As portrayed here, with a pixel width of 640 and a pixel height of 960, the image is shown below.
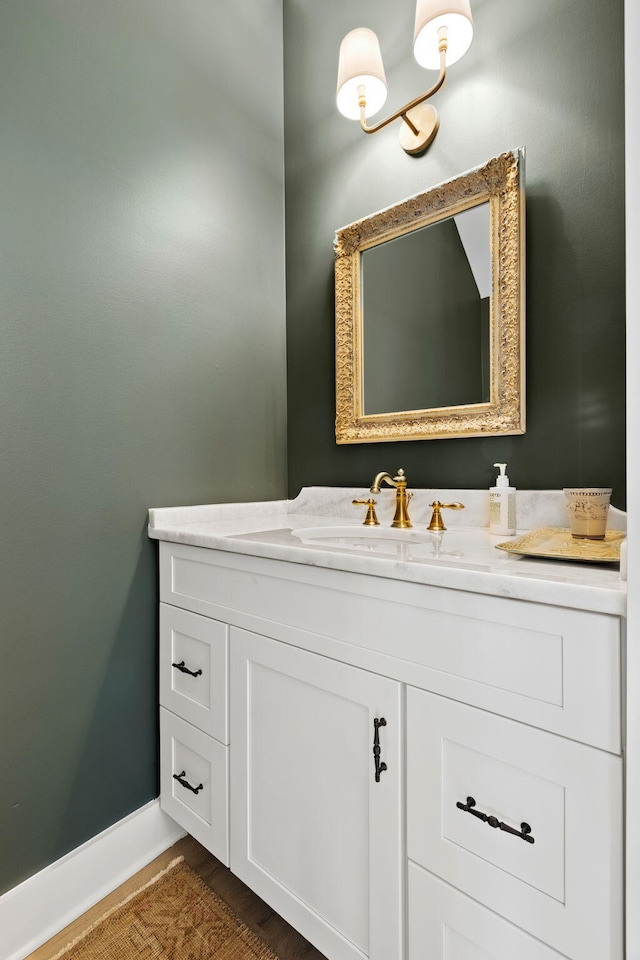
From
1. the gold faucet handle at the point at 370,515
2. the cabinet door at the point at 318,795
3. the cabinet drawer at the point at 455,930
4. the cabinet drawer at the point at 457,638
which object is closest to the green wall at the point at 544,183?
the gold faucet handle at the point at 370,515

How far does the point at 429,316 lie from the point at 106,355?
0.87 meters

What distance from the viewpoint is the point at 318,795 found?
35.7 inches

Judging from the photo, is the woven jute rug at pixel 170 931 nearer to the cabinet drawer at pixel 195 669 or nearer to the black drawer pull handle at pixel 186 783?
the black drawer pull handle at pixel 186 783

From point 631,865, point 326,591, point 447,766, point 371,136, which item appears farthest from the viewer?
point 371,136

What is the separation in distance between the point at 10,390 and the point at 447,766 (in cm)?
112

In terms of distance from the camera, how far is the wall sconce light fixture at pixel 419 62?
117cm

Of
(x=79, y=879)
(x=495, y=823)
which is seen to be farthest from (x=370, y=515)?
(x=79, y=879)

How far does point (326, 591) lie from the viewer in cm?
89

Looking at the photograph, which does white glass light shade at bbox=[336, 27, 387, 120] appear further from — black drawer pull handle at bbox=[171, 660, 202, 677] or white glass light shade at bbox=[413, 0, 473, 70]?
black drawer pull handle at bbox=[171, 660, 202, 677]

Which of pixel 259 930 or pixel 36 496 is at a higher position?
pixel 36 496

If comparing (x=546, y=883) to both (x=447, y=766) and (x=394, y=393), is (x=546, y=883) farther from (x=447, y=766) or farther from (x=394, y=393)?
(x=394, y=393)

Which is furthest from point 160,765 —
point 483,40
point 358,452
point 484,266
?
point 483,40

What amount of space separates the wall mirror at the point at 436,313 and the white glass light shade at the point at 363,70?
0.31 m

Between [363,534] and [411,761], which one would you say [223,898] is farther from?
[363,534]
